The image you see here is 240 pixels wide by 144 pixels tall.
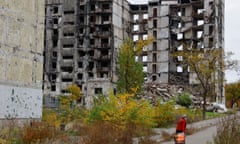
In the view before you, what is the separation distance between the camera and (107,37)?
73.9 metres

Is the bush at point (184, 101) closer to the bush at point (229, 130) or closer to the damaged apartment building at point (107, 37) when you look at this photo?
the damaged apartment building at point (107, 37)

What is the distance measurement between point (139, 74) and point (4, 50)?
83.4ft

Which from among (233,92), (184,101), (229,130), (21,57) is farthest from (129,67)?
(233,92)

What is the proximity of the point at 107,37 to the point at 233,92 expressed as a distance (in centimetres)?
2788

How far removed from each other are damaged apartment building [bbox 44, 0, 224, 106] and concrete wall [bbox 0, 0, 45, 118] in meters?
38.7

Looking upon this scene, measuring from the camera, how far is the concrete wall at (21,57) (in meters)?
29.2

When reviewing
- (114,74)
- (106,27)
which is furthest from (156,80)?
(106,27)

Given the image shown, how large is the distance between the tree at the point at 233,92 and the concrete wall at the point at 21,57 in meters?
56.0

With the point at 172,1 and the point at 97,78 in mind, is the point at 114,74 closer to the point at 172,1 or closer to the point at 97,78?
the point at 97,78

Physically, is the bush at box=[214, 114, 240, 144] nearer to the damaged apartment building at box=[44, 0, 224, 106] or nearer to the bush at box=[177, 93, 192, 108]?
the bush at box=[177, 93, 192, 108]

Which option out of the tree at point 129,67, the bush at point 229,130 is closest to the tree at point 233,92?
the tree at point 129,67

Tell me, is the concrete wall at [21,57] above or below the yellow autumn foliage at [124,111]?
above

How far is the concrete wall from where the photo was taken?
29.2m

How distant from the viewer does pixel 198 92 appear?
226 ft
